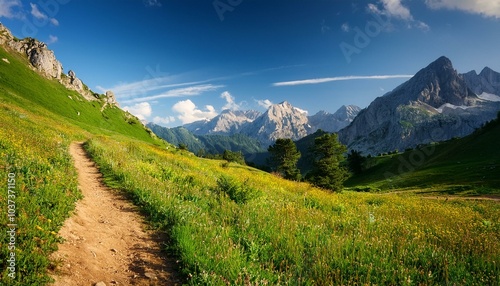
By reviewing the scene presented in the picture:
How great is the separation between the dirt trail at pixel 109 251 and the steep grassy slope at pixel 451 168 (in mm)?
43769

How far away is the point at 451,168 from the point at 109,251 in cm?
7459

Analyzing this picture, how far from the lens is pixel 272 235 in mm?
7324

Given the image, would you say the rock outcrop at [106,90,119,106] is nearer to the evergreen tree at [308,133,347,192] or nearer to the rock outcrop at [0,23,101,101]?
the rock outcrop at [0,23,101,101]

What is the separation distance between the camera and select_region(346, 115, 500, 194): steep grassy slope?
44.7 m

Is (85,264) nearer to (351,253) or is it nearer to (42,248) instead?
(42,248)

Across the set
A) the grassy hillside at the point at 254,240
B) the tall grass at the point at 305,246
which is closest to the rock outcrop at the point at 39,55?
the grassy hillside at the point at 254,240

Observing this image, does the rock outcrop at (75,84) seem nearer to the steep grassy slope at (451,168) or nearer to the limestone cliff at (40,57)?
the limestone cliff at (40,57)

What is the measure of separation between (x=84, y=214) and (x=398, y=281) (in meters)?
8.52

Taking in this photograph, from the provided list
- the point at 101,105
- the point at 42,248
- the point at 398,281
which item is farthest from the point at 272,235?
the point at 101,105

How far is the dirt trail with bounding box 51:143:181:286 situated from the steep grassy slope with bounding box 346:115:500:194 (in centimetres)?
A: 4377

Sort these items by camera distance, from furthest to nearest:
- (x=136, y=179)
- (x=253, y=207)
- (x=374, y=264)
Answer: (x=136, y=179), (x=253, y=207), (x=374, y=264)

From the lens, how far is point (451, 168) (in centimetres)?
6134

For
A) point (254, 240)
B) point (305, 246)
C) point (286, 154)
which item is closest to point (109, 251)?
→ point (254, 240)

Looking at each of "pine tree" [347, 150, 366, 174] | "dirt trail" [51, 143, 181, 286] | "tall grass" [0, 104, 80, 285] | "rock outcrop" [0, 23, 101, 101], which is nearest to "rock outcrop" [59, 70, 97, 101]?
"rock outcrop" [0, 23, 101, 101]
